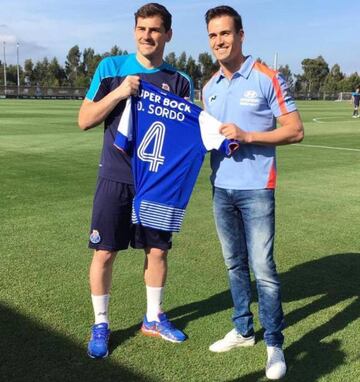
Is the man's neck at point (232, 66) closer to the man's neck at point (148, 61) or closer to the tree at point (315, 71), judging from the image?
the man's neck at point (148, 61)

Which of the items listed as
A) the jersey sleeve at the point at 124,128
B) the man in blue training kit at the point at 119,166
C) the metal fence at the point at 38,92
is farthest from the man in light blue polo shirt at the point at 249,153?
the metal fence at the point at 38,92

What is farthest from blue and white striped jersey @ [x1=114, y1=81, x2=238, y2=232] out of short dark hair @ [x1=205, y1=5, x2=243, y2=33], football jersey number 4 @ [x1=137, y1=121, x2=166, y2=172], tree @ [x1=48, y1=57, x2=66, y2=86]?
tree @ [x1=48, y1=57, x2=66, y2=86]

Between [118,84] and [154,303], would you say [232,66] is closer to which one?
[118,84]

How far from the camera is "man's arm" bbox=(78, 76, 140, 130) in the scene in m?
3.26

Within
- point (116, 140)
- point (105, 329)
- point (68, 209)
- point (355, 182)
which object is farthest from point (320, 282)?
point (355, 182)

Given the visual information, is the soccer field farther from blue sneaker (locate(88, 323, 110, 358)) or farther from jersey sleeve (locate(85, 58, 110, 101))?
jersey sleeve (locate(85, 58, 110, 101))

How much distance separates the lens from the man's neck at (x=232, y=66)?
10.7 feet

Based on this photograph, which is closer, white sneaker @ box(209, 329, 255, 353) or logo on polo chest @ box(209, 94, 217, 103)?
logo on polo chest @ box(209, 94, 217, 103)

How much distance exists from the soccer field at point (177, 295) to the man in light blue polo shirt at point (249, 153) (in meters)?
0.40

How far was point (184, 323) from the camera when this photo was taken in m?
4.09

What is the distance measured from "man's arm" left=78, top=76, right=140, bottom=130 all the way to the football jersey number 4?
0.98 feet

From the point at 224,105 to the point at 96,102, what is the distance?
0.83m

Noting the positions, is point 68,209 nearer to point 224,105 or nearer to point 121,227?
point 121,227

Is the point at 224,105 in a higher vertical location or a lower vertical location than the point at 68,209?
higher
